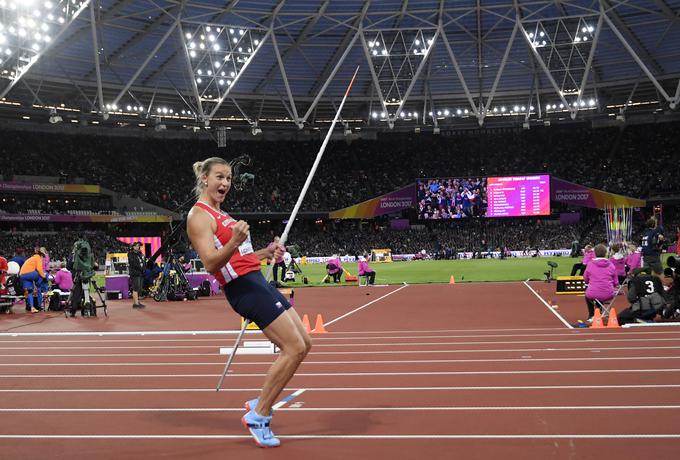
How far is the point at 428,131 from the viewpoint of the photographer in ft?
219

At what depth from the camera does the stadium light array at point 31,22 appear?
3148cm

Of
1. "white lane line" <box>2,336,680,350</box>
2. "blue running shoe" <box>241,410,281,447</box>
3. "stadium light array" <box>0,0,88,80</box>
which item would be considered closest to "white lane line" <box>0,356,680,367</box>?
"white lane line" <box>2,336,680,350</box>

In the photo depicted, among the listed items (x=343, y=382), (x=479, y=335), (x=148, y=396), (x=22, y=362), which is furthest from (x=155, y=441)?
(x=479, y=335)

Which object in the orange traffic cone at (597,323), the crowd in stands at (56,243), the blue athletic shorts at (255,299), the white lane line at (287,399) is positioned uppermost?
the blue athletic shorts at (255,299)

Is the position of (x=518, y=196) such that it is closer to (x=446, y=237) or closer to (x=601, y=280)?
(x=446, y=237)

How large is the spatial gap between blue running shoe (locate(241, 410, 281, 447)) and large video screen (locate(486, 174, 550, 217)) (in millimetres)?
52755

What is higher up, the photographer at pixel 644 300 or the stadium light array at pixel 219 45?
the stadium light array at pixel 219 45

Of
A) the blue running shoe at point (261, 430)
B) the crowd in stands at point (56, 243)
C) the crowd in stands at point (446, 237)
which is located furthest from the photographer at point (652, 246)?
the crowd in stands at point (56, 243)

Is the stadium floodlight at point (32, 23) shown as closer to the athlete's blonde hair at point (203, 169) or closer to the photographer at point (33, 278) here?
the photographer at point (33, 278)

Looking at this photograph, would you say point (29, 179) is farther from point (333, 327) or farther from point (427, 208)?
point (333, 327)

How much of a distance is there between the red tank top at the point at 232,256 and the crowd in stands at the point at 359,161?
55.6 metres

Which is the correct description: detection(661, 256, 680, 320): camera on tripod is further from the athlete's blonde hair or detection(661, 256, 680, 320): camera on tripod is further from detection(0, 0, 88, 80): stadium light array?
detection(0, 0, 88, 80): stadium light array

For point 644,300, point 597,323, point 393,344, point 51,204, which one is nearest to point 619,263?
point 644,300

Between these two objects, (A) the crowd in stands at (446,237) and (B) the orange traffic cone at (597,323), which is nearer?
(B) the orange traffic cone at (597,323)
